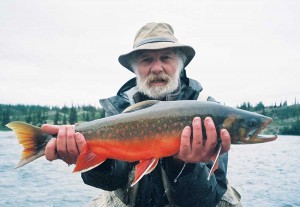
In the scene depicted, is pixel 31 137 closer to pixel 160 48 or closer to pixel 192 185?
pixel 192 185

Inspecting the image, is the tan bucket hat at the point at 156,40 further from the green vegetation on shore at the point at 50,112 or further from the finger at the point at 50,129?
the green vegetation on shore at the point at 50,112

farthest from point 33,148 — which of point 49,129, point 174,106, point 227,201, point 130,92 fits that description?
point 227,201

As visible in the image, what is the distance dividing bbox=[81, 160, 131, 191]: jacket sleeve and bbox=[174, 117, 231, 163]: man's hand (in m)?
0.85

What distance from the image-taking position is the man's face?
4.33 m

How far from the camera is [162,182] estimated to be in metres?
3.87

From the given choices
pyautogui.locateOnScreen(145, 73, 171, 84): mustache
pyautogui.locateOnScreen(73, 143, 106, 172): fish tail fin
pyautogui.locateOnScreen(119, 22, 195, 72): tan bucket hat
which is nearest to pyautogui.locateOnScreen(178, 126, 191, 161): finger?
pyautogui.locateOnScreen(73, 143, 106, 172): fish tail fin

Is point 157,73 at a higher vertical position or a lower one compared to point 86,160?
higher

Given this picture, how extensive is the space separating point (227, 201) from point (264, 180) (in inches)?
461

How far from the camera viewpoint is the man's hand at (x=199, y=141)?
3035mm

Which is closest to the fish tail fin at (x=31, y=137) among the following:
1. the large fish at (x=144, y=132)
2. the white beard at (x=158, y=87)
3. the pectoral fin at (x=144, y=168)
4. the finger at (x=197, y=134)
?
the large fish at (x=144, y=132)

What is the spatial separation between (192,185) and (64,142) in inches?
49.5

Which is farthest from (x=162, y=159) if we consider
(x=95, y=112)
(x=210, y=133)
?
(x=95, y=112)

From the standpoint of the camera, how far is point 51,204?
1027cm

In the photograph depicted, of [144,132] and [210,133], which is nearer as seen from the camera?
[210,133]
